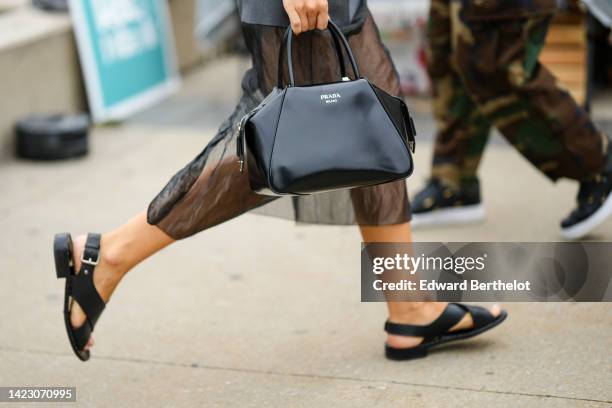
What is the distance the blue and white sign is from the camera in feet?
20.5

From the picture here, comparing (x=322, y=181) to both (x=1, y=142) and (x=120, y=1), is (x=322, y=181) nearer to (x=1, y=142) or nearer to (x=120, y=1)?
(x=1, y=142)

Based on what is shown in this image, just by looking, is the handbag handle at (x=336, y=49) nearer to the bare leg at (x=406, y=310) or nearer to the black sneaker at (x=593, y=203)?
the bare leg at (x=406, y=310)

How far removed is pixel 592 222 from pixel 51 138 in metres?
3.01

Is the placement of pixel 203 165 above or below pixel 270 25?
below

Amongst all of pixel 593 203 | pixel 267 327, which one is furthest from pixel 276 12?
pixel 593 203

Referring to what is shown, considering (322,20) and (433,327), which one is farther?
(433,327)

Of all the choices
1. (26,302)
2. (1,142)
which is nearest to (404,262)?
(26,302)

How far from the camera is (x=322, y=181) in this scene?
243 cm

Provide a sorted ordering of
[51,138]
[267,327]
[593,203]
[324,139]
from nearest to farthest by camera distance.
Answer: [324,139] < [267,327] < [593,203] < [51,138]

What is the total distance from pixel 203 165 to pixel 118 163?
282 centimetres

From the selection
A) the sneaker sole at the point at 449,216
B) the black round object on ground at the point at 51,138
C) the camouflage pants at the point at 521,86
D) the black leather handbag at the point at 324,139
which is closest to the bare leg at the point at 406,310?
the black leather handbag at the point at 324,139

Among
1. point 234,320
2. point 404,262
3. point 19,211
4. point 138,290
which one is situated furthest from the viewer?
point 19,211

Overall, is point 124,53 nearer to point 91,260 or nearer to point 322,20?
point 91,260

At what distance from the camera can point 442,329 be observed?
10.1ft
